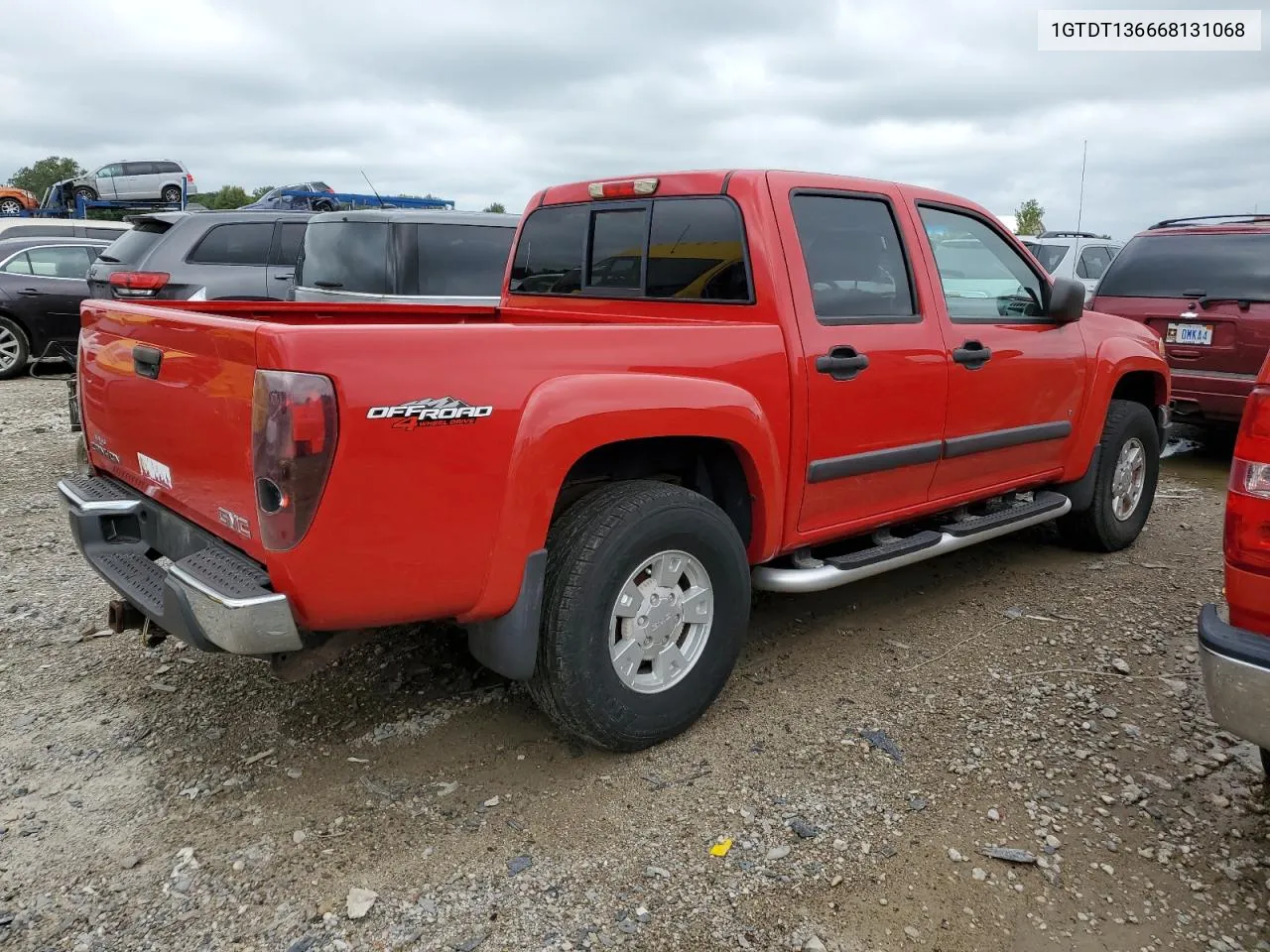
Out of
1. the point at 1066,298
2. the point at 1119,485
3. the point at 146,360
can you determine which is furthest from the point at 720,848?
the point at 1119,485

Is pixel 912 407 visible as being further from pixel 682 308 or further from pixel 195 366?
Answer: pixel 195 366

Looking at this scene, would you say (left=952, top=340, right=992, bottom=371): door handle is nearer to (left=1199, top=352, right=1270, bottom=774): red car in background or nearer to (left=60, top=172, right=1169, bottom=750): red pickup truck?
(left=60, top=172, right=1169, bottom=750): red pickup truck

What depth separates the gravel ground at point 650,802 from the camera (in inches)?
91.0

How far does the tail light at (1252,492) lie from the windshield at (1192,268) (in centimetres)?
523

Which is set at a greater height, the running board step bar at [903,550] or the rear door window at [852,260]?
the rear door window at [852,260]

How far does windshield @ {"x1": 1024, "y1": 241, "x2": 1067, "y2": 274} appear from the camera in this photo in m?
12.3

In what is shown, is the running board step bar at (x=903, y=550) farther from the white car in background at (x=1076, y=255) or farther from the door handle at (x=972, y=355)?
the white car in background at (x=1076, y=255)

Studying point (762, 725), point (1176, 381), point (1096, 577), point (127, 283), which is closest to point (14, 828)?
point (762, 725)

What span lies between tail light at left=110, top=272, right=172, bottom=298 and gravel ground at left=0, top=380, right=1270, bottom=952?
4.88 m

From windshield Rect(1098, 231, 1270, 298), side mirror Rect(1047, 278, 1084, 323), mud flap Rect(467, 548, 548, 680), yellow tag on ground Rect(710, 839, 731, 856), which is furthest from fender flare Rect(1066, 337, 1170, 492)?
mud flap Rect(467, 548, 548, 680)

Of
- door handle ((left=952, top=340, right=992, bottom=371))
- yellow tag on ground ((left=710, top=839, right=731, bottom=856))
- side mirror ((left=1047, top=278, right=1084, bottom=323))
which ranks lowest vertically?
yellow tag on ground ((left=710, top=839, right=731, bottom=856))

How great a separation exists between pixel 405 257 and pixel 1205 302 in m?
5.70

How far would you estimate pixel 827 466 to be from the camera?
336 cm

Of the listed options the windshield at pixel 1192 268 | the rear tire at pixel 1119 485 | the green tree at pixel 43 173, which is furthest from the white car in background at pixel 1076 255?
the green tree at pixel 43 173
